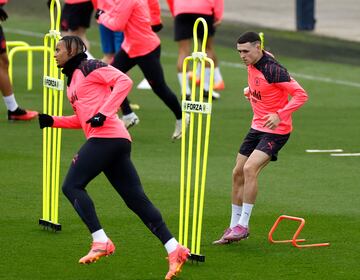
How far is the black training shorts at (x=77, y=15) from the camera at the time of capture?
21703 mm

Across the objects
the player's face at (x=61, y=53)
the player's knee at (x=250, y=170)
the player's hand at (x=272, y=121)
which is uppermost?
the player's face at (x=61, y=53)

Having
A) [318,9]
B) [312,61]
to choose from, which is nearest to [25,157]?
[312,61]

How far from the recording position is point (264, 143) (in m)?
12.1

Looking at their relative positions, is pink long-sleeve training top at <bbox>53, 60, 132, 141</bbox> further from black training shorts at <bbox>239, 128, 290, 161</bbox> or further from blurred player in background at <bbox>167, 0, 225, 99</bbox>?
blurred player in background at <bbox>167, 0, 225, 99</bbox>

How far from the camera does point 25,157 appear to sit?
16219 mm

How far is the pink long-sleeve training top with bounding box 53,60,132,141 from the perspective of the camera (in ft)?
35.6

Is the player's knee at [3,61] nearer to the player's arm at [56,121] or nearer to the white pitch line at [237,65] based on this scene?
the player's arm at [56,121]

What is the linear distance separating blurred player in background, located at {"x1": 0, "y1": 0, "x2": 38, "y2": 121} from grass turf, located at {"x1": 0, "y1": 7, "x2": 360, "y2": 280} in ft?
0.57


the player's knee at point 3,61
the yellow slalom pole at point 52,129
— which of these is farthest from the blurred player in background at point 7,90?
the yellow slalom pole at point 52,129

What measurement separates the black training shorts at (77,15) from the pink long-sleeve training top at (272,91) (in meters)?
9.88

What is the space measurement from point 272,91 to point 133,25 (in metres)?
5.56

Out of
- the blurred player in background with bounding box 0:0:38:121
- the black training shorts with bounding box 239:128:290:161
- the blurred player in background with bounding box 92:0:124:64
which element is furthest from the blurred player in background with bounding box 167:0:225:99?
the black training shorts with bounding box 239:128:290:161

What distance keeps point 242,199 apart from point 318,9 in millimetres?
22390

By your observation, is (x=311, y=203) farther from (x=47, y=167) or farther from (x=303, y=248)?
(x=47, y=167)
